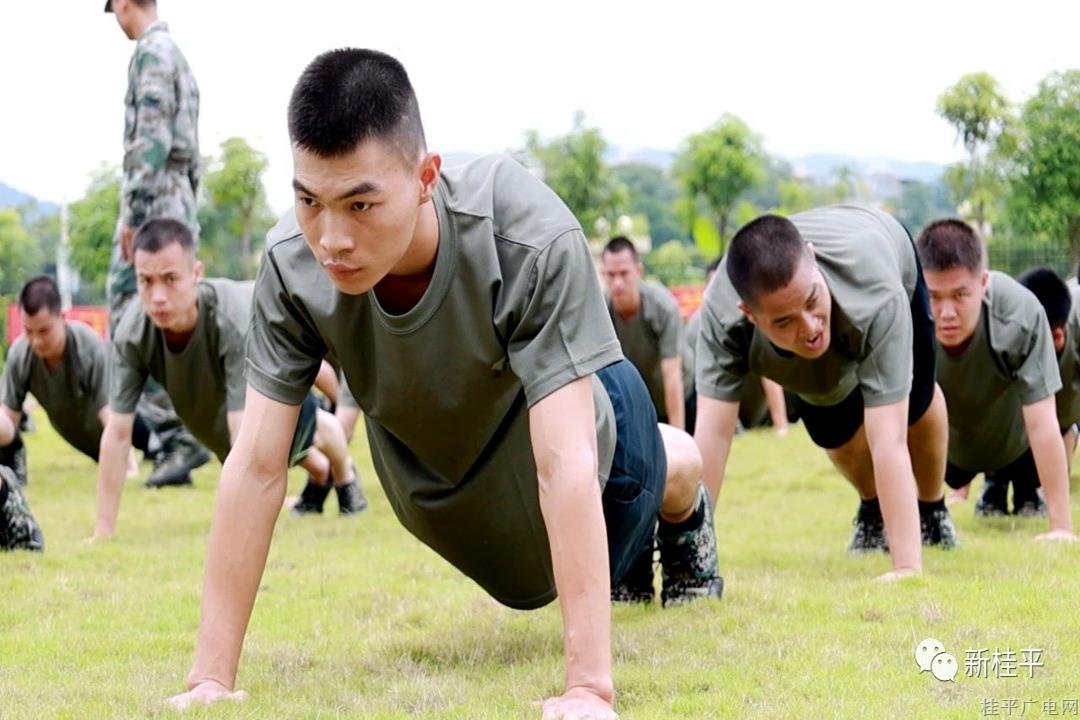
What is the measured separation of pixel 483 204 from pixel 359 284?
446mm

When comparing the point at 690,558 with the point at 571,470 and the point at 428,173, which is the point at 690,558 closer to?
the point at 571,470

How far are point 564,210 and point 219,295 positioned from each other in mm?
5042

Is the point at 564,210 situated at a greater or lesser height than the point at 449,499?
greater

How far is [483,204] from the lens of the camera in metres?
3.85

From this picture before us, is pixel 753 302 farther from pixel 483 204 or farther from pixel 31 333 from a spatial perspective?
pixel 31 333

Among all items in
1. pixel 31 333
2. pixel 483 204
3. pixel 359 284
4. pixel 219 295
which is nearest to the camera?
pixel 359 284

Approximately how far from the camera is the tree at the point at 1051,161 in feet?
59.0

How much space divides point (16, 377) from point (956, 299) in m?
7.31

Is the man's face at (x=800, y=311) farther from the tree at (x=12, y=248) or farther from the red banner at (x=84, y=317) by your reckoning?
the tree at (x=12, y=248)

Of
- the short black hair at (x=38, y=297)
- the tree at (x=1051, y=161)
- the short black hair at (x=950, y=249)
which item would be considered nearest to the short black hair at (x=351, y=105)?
the short black hair at (x=950, y=249)

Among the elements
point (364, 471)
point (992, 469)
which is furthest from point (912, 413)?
point (364, 471)

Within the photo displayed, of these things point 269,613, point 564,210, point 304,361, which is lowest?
point 269,613

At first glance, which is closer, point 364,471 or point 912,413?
point 912,413

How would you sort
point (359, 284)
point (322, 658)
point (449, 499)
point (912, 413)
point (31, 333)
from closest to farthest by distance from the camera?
point (359, 284) < point (449, 499) < point (322, 658) < point (912, 413) < point (31, 333)
